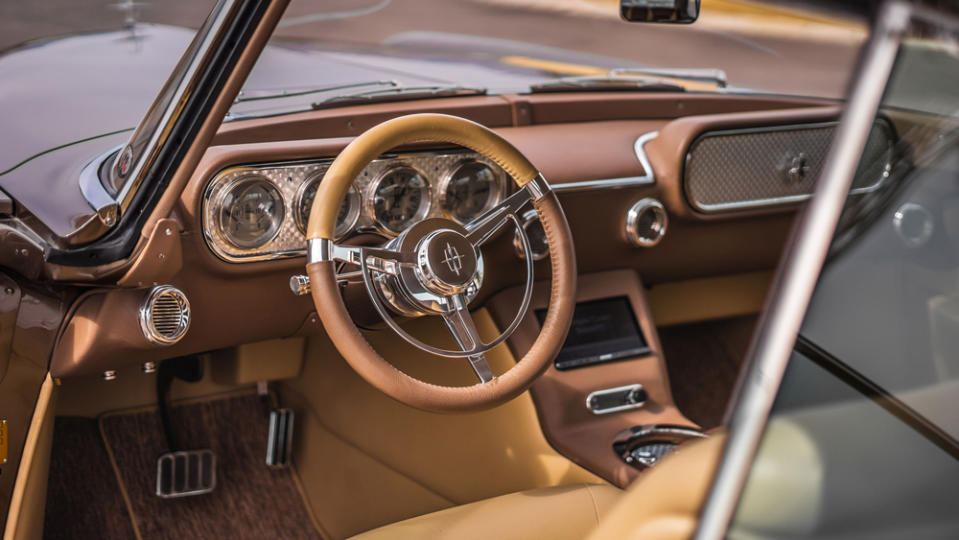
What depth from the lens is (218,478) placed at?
85.4 inches

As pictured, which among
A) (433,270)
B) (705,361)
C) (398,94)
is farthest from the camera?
(705,361)

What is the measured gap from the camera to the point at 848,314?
2.53 ft

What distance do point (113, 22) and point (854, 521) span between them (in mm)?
1876

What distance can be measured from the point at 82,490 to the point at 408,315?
0.98 meters

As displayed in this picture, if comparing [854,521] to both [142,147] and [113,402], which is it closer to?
[142,147]

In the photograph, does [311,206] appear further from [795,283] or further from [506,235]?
[795,283]

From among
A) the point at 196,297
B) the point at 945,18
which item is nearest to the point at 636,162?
the point at 196,297

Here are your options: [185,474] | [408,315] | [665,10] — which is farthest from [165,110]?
[185,474]

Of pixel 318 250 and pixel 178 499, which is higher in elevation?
pixel 318 250

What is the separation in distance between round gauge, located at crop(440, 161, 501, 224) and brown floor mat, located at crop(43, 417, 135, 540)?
3.40ft

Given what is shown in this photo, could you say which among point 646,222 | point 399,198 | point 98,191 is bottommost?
point 646,222

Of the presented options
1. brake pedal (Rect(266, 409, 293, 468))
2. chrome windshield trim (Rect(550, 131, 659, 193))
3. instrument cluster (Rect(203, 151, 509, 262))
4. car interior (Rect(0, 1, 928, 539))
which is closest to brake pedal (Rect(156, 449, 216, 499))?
car interior (Rect(0, 1, 928, 539))

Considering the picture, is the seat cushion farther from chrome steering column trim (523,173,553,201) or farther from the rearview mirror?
the rearview mirror

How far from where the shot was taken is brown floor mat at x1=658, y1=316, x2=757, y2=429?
267 centimetres
